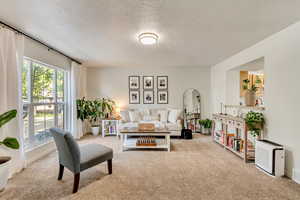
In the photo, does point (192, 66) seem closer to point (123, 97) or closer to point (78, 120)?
point (123, 97)

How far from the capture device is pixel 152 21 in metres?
2.29

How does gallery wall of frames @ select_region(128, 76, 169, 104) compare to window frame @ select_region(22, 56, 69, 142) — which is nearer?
window frame @ select_region(22, 56, 69, 142)

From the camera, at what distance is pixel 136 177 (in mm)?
2496

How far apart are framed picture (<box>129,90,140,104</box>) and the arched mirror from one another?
173 centimetres

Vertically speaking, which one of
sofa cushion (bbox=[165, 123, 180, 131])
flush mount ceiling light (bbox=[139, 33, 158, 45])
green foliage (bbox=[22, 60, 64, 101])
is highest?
flush mount ceiling light (bbox=[139, 33, 158, 45])

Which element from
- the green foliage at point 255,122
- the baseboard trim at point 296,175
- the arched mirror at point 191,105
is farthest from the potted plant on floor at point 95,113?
the baseboard trim at point 296,175

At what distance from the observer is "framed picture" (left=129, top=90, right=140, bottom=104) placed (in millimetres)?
5816

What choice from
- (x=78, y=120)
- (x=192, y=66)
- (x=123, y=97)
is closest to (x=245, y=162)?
(x=192, y=66)

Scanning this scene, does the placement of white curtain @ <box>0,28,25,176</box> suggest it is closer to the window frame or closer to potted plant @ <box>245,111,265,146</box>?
the window frame

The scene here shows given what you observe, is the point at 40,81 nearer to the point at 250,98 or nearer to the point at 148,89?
the point at 148,89

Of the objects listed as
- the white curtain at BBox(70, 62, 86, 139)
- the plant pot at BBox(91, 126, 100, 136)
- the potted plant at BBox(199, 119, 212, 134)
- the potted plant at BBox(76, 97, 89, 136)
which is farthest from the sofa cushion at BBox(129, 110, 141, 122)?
the potted plant at BBox(199, 119, 212, 134)

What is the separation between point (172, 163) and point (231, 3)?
2.69 meters

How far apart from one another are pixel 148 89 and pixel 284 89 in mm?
3974

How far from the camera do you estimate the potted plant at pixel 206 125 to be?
5.32 m
